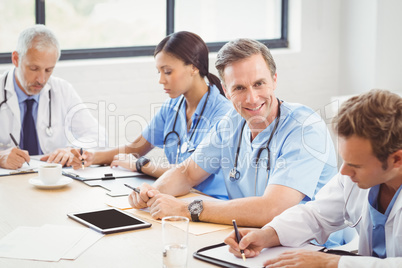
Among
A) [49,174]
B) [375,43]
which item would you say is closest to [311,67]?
[375,43]

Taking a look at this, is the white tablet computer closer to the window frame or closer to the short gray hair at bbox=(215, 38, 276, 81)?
the short gray hair at bbox=(215, 38, 276, 81)

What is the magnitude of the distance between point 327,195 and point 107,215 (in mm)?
759

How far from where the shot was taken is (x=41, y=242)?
63.6 inches

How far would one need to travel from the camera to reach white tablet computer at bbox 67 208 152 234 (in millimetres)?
1725

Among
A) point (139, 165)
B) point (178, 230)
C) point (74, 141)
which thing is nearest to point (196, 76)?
point (139, 165)

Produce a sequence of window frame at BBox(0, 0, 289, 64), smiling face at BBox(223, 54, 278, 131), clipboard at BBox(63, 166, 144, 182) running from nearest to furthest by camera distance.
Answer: smiling face at BBox(223, 54, 278, 131)
clipboard at BBox(63, 166, 144, 182)
window frame at BBox(0, 0, 289, 64)

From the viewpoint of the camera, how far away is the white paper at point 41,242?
1.51m

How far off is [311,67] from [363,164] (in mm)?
3667

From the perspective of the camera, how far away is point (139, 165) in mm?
2518

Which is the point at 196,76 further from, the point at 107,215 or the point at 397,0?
the point at 397,0

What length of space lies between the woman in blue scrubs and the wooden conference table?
413 mm

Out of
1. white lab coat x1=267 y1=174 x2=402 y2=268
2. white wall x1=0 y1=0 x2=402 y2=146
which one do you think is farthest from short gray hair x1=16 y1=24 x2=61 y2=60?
white lab coat x1=267 y1=174 x2=402 y2=268

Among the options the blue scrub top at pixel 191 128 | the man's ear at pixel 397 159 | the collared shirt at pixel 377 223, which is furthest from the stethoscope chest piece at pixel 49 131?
the man's ear at pixel 397 159

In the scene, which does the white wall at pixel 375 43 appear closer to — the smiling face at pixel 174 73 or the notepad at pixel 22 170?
the smiling face at pixel 174 73
